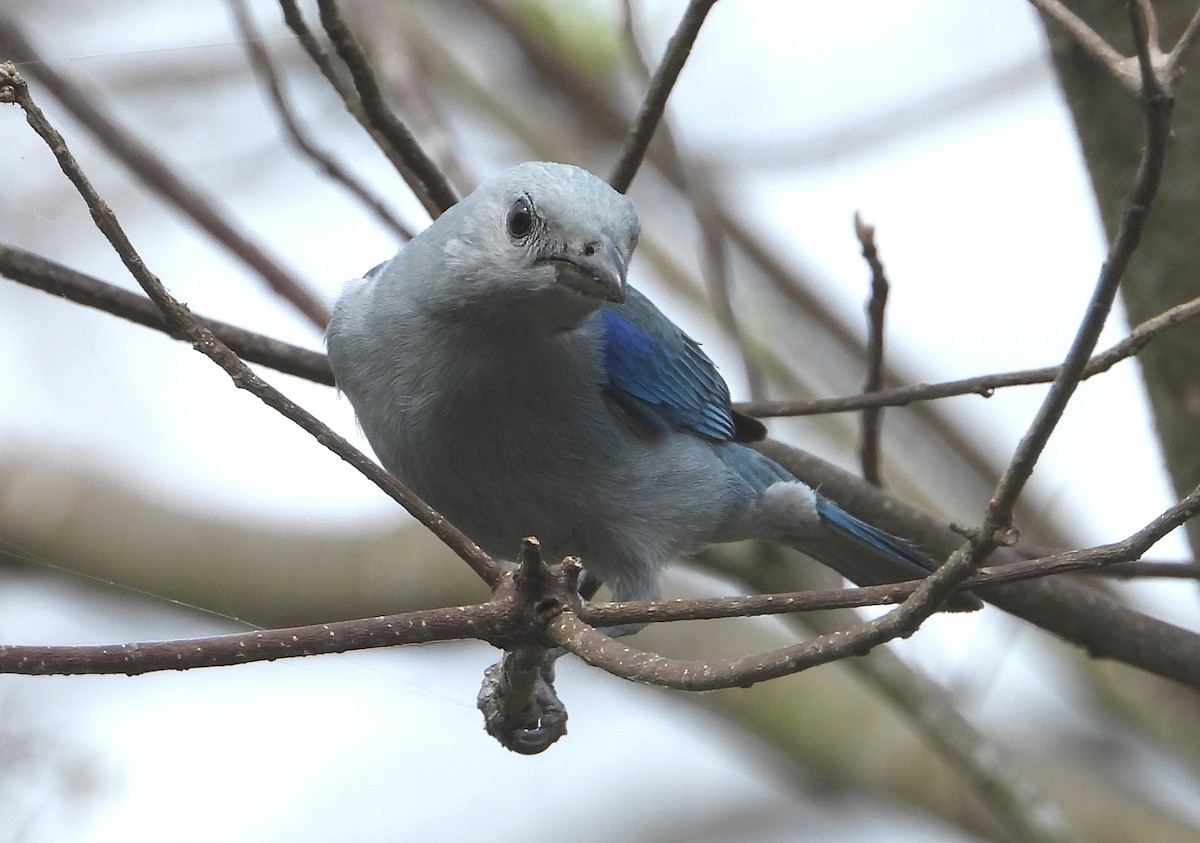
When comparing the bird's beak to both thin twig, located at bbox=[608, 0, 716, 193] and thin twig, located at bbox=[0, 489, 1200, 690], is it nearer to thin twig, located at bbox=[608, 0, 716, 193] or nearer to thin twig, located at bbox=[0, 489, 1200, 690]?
thin twig, located at bbox=[608, 0, 716, 193]

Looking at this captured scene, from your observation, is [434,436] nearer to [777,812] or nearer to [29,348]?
[29,348]

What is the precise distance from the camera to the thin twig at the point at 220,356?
2.28 metres

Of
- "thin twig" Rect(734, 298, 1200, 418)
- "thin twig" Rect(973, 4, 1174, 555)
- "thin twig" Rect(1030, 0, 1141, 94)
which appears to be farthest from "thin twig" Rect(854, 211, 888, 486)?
"thin twig" Rect(973, 4, 1174, 555)

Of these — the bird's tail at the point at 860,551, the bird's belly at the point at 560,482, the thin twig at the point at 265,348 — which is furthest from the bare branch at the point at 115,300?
the bird's tail at the point at 860,551

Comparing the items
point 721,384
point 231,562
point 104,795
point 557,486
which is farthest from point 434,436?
point 231,562

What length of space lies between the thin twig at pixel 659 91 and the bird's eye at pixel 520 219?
63cm

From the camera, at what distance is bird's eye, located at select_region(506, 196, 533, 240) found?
308 cm

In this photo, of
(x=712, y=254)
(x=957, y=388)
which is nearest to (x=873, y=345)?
(x=957, y=388)

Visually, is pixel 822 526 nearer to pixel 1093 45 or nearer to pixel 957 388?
pixel 957 388

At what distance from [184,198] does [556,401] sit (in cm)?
169

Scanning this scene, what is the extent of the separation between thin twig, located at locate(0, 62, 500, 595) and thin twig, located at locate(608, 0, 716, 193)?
4.98 ft

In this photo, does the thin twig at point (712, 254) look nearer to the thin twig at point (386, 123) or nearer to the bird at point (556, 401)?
the bird at point (556, 401)

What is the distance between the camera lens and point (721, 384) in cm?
430

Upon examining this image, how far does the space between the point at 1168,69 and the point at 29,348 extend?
458 centimetres
